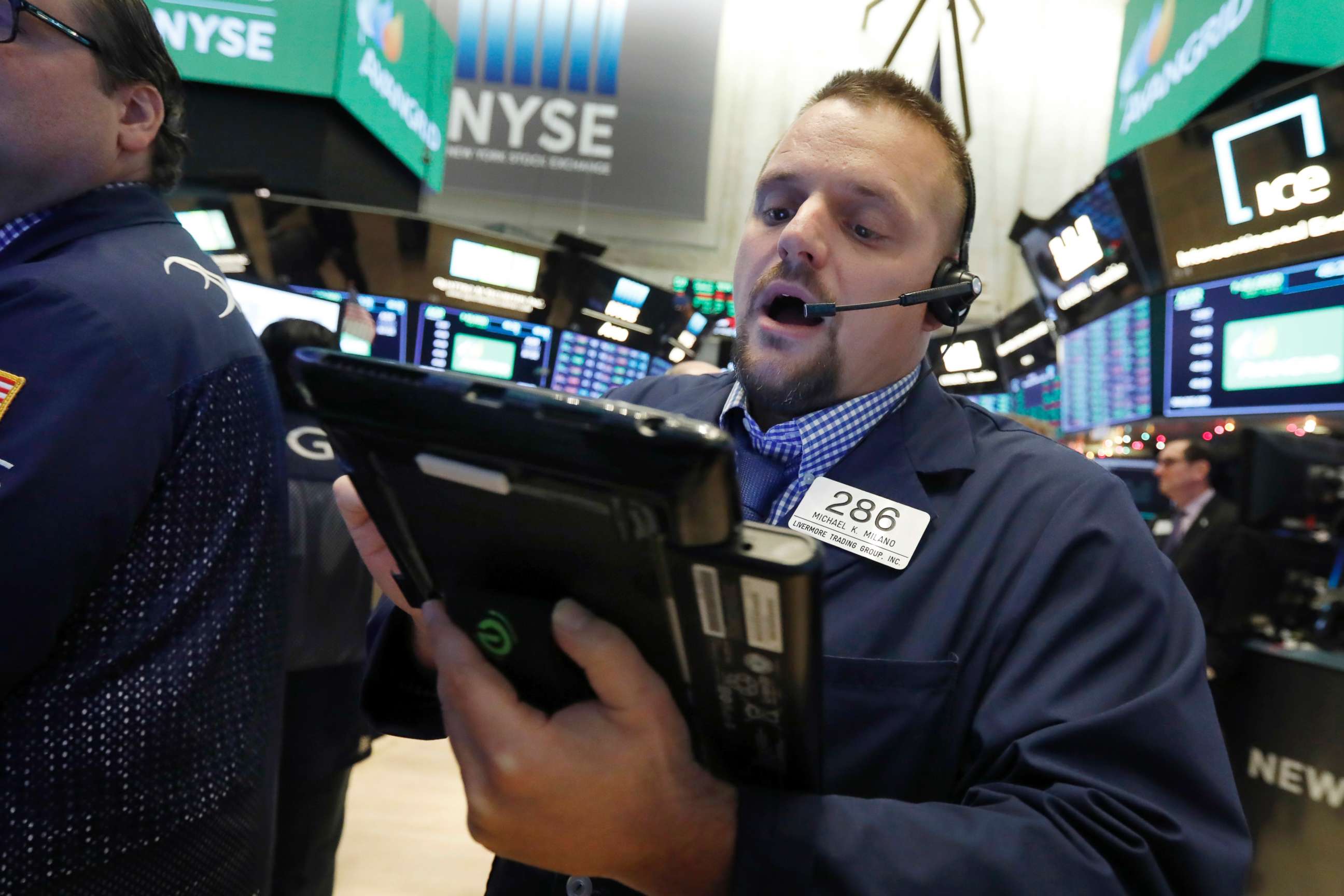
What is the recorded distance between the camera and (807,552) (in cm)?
58

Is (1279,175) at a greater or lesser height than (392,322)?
greater

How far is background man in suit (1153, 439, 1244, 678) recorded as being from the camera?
321cm

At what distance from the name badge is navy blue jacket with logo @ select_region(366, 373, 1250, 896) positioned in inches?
0.6

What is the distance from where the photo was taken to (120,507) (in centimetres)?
108

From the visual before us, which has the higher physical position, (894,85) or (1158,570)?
(894,85)

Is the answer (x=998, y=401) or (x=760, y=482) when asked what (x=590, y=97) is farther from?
(x=760, y=482)

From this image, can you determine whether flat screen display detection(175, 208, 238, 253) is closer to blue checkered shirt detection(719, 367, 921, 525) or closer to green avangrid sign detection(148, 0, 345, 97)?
green avangrid sign detection(148, 0, 345, 97)

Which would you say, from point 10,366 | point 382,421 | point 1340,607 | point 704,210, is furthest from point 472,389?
point 704,210

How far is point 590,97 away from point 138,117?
1047cm

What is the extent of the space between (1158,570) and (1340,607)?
287 cm

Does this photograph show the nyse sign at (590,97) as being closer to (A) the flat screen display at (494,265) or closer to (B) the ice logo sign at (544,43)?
(B) the ice logo sign at (544,43)

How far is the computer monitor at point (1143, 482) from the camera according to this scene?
17.2ft

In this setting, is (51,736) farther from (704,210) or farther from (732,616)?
(704,210)

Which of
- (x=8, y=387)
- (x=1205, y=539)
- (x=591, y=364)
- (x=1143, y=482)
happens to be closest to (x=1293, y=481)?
(x=1205, y=539)
